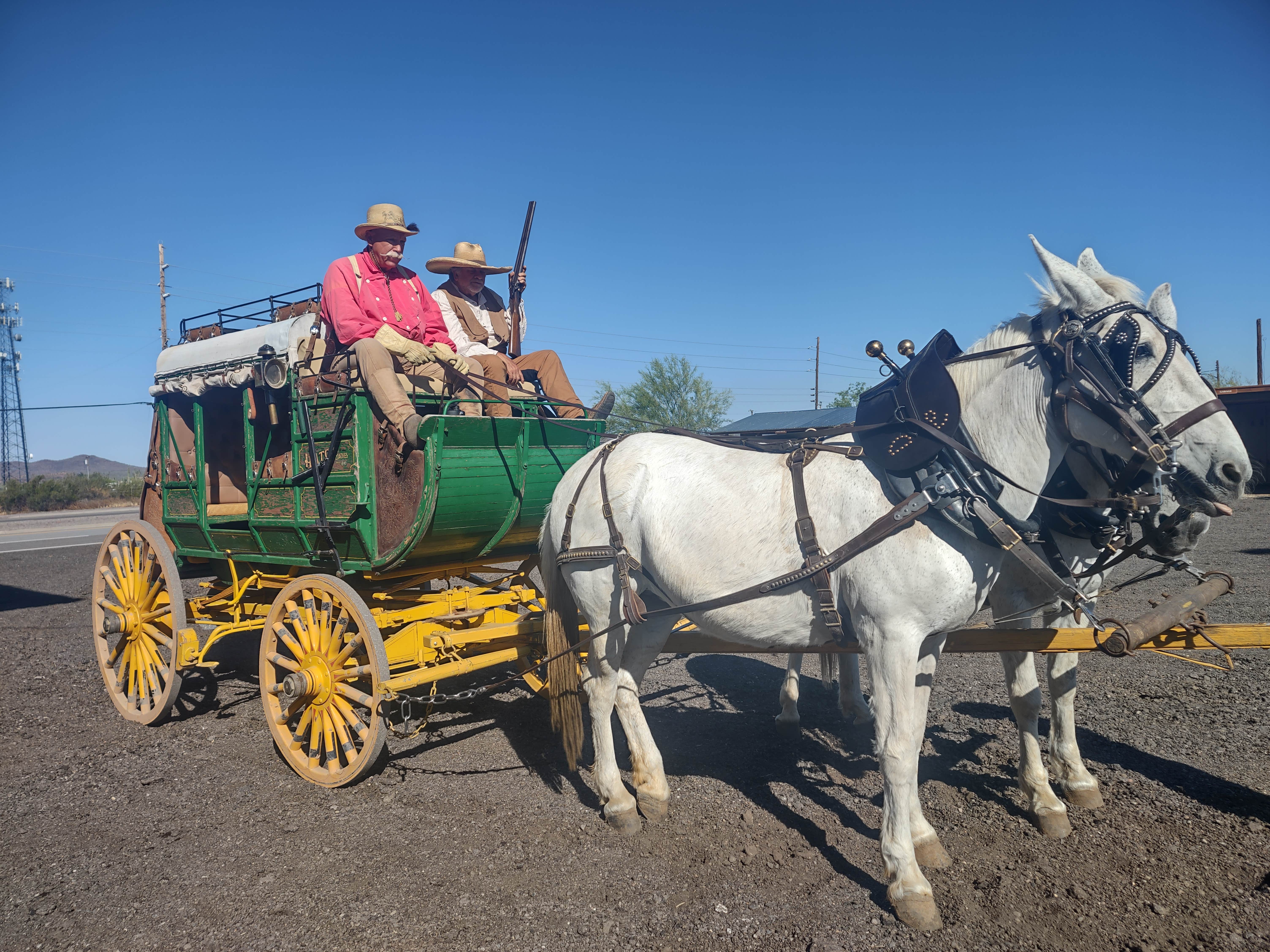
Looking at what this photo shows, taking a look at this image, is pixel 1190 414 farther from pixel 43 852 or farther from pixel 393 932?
pixel 43 852

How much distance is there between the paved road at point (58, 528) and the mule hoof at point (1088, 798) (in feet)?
40.9

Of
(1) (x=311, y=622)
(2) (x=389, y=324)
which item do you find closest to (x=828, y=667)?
(1) (x=311, y=622)

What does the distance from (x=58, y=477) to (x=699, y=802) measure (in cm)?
5692

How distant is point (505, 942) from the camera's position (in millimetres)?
2740

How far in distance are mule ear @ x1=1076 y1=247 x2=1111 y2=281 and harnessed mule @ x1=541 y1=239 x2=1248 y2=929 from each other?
0.77ft

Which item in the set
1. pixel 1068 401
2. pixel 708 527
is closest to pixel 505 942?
pixel 708 527

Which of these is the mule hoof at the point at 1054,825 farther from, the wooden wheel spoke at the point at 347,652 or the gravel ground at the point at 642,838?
the wooden wheel spoke at the point at 347,652

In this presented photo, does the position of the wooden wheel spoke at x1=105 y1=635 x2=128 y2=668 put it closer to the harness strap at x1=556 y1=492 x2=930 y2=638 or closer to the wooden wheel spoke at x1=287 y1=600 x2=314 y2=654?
the wooden wheel spoke at x1=287 y1=600 x2=314 y2=654

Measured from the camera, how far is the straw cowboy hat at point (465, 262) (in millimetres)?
5449

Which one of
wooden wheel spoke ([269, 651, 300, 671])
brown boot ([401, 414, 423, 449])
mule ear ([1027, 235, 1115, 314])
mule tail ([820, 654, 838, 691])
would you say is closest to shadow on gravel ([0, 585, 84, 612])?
wooden wheel spoke ([269, 651, 300, 671])

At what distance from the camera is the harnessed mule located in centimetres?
270

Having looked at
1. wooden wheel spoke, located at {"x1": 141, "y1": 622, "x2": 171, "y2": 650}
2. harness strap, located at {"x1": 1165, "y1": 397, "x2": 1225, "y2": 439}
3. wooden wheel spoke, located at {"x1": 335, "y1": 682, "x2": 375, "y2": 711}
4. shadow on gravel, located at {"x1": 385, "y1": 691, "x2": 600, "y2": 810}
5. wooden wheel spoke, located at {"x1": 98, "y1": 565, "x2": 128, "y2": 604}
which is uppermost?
harness strap, located at {"x1": 1165, "y1": 397, "x2": 1225, "y2": 439}

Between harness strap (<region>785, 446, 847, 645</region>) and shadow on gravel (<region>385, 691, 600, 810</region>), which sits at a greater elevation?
harness strap (<region>785, 446, 847, 645</region>)

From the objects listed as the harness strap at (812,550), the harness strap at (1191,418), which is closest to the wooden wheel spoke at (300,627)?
the harness strap at (812,550)
